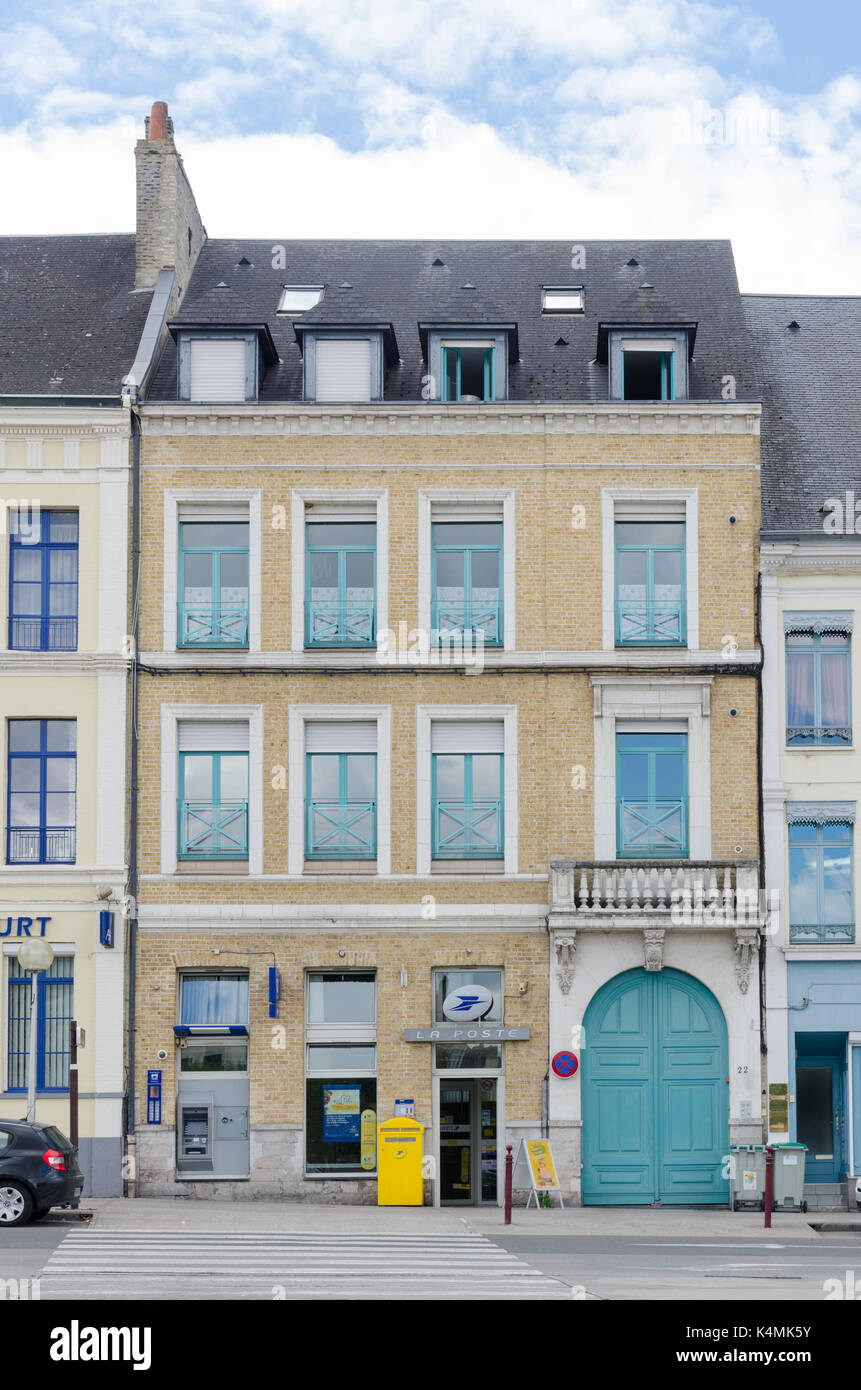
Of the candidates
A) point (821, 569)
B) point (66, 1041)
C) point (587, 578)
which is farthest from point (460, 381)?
point (66, 1041)

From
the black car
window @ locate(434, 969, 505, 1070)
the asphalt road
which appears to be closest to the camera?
the asphalt road

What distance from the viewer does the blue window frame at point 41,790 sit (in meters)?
26.5

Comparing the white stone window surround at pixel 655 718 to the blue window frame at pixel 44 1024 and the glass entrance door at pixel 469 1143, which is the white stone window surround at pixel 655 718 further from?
the blue window frame at pixel 44 1024

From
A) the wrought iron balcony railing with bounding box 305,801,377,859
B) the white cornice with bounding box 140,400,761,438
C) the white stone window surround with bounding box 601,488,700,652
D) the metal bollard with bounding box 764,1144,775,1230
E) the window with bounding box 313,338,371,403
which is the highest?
the window with bounding box 313,338,371,403

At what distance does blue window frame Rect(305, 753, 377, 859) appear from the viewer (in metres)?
26.7

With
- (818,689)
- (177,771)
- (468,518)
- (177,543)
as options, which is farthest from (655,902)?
(177,543)

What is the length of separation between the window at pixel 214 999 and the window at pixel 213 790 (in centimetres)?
193

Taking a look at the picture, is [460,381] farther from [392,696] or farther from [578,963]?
[578,963]

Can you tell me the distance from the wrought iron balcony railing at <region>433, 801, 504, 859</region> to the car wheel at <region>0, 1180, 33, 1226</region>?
8932 millimetres

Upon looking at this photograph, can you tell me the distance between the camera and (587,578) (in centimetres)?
2691

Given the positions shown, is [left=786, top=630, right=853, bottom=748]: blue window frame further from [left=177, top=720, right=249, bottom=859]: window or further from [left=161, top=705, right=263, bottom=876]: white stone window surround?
[left=177, top=720, right=249, bottom=859]: window

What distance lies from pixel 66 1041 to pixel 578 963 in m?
8.14

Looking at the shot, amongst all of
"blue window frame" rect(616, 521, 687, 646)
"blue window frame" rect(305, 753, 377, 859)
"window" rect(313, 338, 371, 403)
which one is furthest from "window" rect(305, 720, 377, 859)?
"window" rect(313, 338, 371, 403)

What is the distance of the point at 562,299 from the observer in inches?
1210
